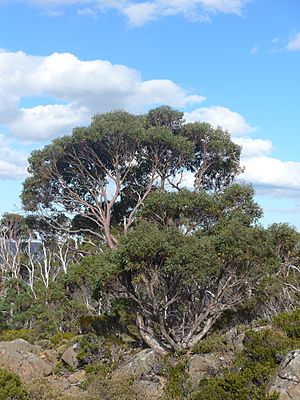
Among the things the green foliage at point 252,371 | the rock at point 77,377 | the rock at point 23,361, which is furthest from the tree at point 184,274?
the rock at point 23,361

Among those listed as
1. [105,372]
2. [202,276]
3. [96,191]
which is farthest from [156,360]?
[96,191]

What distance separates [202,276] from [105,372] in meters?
4.48

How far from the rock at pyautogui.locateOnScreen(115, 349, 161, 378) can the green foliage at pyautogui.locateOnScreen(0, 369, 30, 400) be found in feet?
13.2

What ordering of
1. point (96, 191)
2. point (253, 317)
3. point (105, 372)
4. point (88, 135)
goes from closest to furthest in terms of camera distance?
point (105, 372) < point (253, 317) < point (88, 135) < point (96, 191)

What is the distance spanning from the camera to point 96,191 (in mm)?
25969

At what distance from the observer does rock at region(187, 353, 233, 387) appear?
561 inches

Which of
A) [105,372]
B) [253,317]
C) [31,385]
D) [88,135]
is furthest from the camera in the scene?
[88,135]

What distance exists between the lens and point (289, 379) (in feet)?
37.3

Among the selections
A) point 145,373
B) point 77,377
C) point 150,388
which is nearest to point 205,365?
point 150,388

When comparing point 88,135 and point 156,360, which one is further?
point 88,135

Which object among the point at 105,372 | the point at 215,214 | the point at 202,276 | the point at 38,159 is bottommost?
the point at 105,372

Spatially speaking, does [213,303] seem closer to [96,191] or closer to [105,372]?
[105,372]

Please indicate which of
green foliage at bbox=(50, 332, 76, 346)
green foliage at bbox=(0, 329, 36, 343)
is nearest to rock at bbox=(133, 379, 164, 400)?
green foliage at bbox=(50, 332, 76, 346)

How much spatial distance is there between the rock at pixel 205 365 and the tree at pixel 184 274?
1635 millimetres
